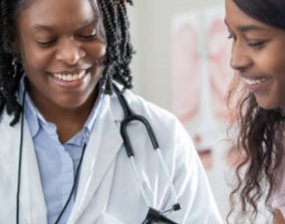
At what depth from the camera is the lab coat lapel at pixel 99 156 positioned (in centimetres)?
104

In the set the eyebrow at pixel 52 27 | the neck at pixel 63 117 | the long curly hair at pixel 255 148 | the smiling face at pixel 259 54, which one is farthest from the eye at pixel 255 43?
the neck at pixel 63 117

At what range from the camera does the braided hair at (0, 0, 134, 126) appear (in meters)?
1.04

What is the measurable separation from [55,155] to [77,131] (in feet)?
0.26

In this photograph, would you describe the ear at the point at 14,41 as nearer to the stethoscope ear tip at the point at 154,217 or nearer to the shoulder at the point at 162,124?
the shoulder at the point at 162,124

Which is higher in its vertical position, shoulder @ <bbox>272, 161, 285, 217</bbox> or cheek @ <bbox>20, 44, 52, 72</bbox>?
cheek @ <bbox>20, 44, 52, 72</bbox>

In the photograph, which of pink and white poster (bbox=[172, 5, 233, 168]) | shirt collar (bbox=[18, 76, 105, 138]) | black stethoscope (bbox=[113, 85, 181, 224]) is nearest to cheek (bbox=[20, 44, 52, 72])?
shirt collar (bbox=[18, 76, 105, 138])

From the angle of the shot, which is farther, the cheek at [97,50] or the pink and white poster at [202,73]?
the pink and white poster at [202,73]

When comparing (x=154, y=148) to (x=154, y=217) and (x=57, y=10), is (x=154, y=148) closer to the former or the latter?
(x=154, y=217)

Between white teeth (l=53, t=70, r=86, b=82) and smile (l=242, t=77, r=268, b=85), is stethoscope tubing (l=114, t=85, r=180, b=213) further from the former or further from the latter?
smile (l=242, t=77, r=268, b=85)

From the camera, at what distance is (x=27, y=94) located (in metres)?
1.13

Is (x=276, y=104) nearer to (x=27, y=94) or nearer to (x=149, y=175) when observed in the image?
(x=149, y=175)

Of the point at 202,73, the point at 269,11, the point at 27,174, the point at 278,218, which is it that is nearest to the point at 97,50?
the point at 27,174

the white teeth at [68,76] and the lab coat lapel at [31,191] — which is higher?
the white teeth at [68,76]

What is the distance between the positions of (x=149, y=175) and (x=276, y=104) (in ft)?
1.22
